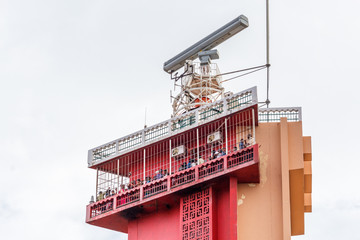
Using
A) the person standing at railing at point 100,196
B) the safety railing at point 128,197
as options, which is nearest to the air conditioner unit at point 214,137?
the safety railing at point 128,197

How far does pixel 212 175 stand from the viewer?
3428cm

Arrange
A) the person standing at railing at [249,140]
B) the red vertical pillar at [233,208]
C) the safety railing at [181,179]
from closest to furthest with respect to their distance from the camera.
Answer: the red vertical pillar at [233,208] < the safety railing at [181,179] < the person standing at railing at [249,140]

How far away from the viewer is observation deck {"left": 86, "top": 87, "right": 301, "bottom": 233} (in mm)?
34531

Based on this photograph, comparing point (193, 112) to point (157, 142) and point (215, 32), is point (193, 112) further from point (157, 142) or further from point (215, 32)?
point (215, 32)

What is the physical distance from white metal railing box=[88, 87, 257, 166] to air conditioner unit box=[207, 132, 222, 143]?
612 mm

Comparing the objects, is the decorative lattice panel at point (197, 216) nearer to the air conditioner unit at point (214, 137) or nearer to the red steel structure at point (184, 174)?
the red steel structure at point (184, 174)

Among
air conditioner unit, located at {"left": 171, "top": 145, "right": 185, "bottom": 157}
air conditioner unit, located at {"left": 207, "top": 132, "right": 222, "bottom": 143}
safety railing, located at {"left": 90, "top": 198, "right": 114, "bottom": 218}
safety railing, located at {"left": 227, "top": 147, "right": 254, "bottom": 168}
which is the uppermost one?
air conditioner unit, located at {"left": 207, "top": 132, "right": 222, "bottom": 143}

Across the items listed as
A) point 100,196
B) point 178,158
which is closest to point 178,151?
point 178,158

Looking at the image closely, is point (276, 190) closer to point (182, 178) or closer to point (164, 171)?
point (182, 178)

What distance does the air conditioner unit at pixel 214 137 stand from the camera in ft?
117

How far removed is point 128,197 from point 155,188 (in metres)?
1.35

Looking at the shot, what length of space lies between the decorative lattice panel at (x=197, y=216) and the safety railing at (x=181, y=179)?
1.89 ft

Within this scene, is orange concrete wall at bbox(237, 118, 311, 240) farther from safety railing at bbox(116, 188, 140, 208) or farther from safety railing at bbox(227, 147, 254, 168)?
safety railing at bbox(116, 188, 140, 208)

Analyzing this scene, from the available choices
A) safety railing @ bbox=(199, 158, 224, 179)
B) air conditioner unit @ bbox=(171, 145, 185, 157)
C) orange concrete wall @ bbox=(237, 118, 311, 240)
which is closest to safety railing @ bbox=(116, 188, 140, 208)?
air conditioner unit @ bbox=(171, 145, 185, 157)
